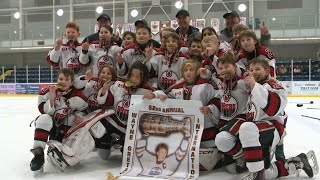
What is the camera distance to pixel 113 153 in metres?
3.30

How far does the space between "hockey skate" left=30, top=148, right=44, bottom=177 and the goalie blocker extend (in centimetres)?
7

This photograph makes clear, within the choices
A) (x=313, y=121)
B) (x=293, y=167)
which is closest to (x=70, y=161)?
(x=293, y=167)

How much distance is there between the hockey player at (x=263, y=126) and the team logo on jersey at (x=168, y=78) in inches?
28.1

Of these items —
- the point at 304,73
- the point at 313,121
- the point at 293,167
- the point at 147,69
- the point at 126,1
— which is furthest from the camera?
the point at 126,1

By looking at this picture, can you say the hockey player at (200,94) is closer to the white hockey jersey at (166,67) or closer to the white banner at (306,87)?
the white hockey jersey at (166,67)

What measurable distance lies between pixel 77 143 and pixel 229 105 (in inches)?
44.0

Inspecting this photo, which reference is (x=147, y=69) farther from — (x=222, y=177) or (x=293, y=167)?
(x=293, y=167)

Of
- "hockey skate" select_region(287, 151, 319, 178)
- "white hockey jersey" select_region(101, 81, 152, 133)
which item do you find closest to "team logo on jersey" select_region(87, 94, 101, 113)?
"white hockey jersey" select_region(101, 81, 152, 133)

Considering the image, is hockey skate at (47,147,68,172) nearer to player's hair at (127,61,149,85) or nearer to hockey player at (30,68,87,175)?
hockey player at (30,68,87,175)

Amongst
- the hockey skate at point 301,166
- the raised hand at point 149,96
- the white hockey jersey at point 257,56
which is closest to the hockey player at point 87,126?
the raised hand at point 149,96

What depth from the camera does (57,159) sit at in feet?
8.63

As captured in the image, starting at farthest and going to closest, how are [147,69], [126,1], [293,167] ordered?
1. [126,1]
2. [147,69]
3. [293,167]

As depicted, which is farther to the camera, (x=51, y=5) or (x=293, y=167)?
(x=51, y=5)

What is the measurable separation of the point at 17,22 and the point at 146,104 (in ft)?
62.8
